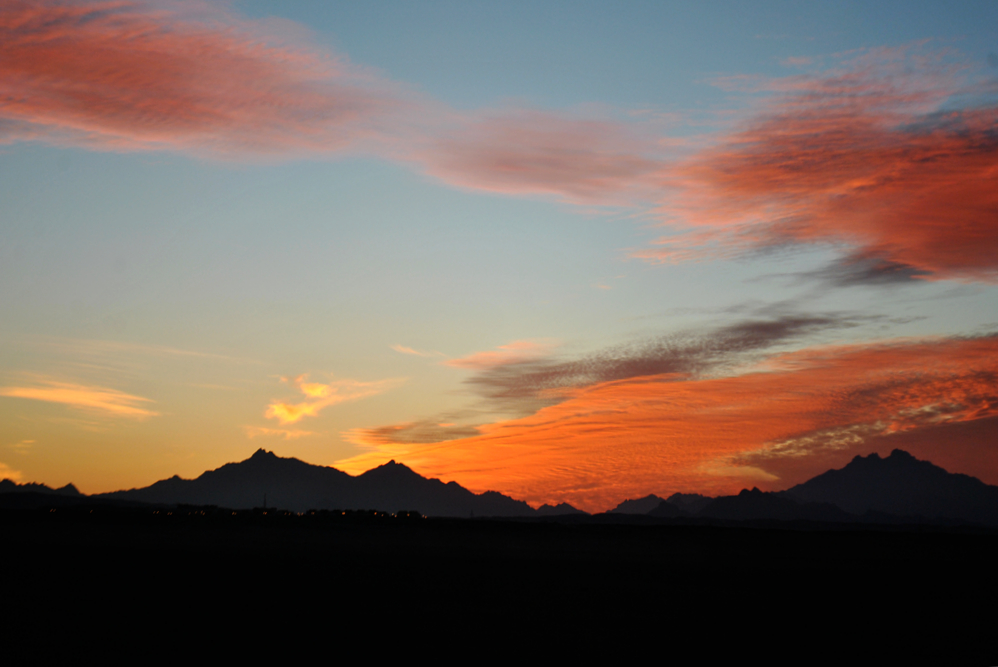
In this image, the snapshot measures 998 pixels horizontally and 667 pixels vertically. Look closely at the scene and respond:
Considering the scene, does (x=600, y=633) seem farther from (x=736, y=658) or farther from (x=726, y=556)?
(x=726, y=556)

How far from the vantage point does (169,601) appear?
139 feet

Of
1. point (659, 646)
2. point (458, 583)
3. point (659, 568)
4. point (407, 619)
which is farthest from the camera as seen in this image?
point (659, 568)

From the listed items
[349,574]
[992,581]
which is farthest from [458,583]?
[992,581]

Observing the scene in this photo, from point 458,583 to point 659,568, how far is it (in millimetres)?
25974

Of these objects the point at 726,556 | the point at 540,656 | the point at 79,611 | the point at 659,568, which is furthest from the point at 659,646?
the point at 726,556

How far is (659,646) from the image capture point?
32.8m

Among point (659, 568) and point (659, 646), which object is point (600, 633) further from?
point (659, 568)

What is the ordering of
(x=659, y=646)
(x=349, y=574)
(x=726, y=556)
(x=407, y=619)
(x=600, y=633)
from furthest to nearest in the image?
(x=726, y=556), (x=349, y=574), (x=407, y=619), (x=600, y=633), (x=659, y=646)

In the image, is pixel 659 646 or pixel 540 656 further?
pixel 659 646

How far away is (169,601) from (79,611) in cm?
506

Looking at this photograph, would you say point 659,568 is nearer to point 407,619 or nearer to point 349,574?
point 349,574

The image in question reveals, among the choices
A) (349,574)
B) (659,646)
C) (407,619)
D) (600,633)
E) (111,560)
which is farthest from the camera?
(111,560)

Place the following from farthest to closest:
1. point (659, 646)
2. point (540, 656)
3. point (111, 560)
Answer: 1. point (111, 560)
2. point (659, 646)
3. point (540, 656)

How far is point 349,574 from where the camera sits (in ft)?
192
